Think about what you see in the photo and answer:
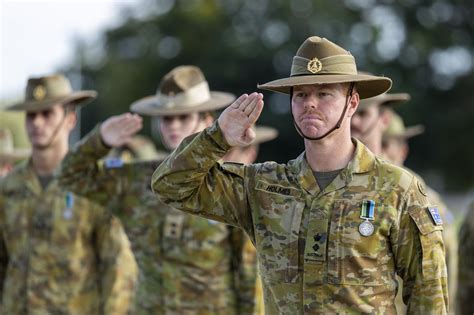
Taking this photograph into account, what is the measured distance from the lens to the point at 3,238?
8.54 metres

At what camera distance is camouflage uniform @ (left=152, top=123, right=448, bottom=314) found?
203 inches

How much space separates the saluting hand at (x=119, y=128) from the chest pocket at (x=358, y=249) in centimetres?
195

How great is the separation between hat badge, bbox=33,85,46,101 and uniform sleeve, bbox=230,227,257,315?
2.18m

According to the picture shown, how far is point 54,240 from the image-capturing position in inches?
327

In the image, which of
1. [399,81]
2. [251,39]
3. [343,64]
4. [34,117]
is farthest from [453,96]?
[343,64]

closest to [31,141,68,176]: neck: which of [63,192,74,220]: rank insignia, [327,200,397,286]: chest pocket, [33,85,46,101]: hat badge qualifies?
[63,192,74,220]: rank insignia

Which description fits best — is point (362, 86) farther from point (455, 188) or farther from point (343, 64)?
point (455, 188)

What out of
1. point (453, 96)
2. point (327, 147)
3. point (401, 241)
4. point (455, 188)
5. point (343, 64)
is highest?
point (343, 64)

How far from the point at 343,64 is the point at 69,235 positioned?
3671 millimetres

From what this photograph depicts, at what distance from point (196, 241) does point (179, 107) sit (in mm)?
997

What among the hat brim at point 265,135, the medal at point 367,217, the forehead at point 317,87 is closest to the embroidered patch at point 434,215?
the medal at point 367,217

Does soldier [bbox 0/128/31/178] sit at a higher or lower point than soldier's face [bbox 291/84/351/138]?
lower

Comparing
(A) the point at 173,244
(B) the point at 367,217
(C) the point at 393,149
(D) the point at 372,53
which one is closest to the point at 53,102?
(A) the point at 173,244

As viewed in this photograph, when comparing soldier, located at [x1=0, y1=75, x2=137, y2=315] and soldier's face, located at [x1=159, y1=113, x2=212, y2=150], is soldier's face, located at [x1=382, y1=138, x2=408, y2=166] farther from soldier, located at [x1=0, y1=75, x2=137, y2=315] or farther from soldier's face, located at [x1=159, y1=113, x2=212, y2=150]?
soldier's face, located at [x1=159, y1=113, x2=212, y2=150]
